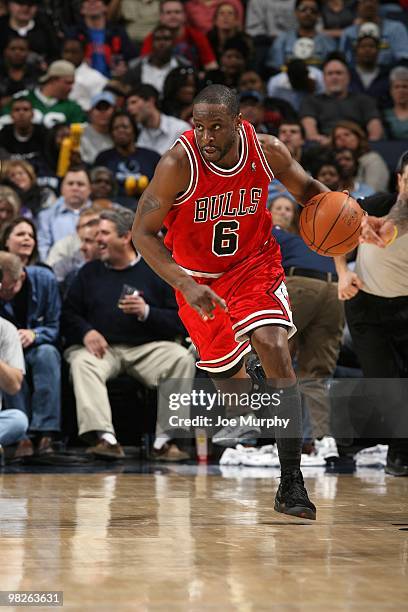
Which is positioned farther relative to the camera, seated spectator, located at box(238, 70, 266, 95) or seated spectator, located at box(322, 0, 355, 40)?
seated spectator, located at box(322, 0, 355, 40)

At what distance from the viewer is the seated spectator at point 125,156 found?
8.69 metres

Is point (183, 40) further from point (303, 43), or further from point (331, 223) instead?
point (331, 223)

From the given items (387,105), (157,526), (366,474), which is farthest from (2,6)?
(157,526)

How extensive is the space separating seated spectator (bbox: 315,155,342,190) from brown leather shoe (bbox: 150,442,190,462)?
2.50 m

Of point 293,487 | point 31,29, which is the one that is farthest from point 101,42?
point 293,487

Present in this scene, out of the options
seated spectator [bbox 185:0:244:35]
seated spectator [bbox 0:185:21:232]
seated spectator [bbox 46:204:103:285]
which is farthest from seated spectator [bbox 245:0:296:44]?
seated spectator [bbox 0:185:21:232]

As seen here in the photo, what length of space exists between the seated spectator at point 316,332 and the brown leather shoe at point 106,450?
118 cm

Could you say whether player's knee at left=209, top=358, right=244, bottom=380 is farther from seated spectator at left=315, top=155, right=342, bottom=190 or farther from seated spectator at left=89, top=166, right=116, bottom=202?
seated spectator at left=89, top=166, right=116, bottom=202

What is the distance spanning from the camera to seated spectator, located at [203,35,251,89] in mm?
10211

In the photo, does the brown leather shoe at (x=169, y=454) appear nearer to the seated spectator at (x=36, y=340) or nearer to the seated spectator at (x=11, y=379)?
the seated spectator at (x=36, y=340)

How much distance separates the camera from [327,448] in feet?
21.6

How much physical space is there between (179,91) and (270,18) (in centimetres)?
209

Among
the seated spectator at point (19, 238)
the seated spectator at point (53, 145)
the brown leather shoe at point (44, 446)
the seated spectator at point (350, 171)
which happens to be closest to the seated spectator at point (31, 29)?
the seated spectator at point (53, 145)

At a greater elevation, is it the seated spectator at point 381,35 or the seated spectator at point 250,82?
the seated spectator at point 381,35
